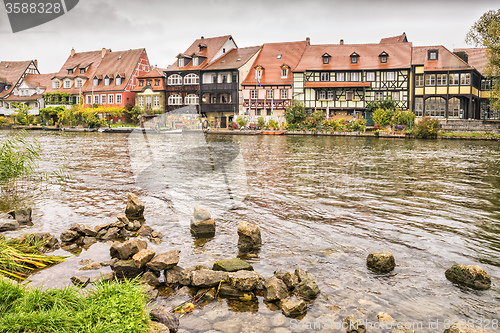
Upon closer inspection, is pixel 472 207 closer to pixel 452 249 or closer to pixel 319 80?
pixel 452 249

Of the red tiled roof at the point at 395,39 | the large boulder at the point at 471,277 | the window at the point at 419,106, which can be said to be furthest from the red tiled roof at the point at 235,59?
the large boulder at the point at 471,277

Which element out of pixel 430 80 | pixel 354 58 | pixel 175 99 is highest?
pixel 354 58

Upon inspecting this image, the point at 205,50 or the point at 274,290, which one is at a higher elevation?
the point at 205,50

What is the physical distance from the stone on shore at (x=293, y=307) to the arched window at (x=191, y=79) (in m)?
68.4

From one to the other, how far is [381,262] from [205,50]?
71.4 metres

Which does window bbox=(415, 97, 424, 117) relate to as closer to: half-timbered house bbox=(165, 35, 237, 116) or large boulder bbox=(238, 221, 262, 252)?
half-timbered house bbox=(165, 35, 237, 116)

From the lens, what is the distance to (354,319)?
602cm

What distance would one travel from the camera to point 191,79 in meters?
72.6

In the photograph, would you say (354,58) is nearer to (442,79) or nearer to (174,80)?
(442,79)

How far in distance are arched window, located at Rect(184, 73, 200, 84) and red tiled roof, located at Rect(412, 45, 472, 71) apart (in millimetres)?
35207

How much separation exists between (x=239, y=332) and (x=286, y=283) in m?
1.53

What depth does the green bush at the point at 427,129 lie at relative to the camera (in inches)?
1865

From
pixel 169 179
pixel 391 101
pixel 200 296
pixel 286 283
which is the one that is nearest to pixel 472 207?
pixel 286 283

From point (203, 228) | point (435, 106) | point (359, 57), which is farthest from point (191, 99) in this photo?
point (203, 228)
